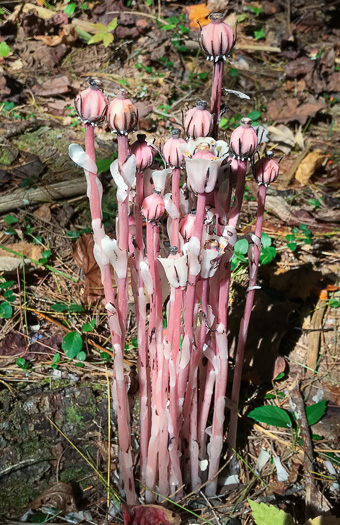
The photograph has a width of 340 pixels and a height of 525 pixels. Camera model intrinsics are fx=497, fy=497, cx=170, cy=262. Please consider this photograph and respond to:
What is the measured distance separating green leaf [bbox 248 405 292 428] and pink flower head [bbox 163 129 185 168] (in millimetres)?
976

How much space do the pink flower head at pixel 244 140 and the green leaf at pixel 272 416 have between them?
3.18 ft

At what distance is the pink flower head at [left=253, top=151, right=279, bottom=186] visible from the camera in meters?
1.21

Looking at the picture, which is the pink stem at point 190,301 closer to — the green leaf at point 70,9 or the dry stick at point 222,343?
the dry stick at point 222,343

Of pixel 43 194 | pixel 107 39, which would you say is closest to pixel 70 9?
pixel 107 39

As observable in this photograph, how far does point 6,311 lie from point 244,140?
132 cm

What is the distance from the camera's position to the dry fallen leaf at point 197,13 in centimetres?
411

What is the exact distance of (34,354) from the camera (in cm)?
194

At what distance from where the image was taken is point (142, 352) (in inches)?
52.8

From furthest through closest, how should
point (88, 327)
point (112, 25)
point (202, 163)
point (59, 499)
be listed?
point (112, 25), point (88, 327), point (59, 499), point (202, 163)

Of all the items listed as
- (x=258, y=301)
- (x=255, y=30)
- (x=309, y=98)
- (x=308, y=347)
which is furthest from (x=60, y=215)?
(x=255, y=30)

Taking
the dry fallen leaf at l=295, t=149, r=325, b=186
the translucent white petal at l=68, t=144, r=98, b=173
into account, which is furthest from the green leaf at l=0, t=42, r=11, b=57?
the translucent white petal at l=68, t=144, r=98, b=173

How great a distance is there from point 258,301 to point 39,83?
2406 millimetres

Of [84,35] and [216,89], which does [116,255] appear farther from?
[84,35]

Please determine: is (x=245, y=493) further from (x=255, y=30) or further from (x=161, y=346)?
(x=255, y=30)
